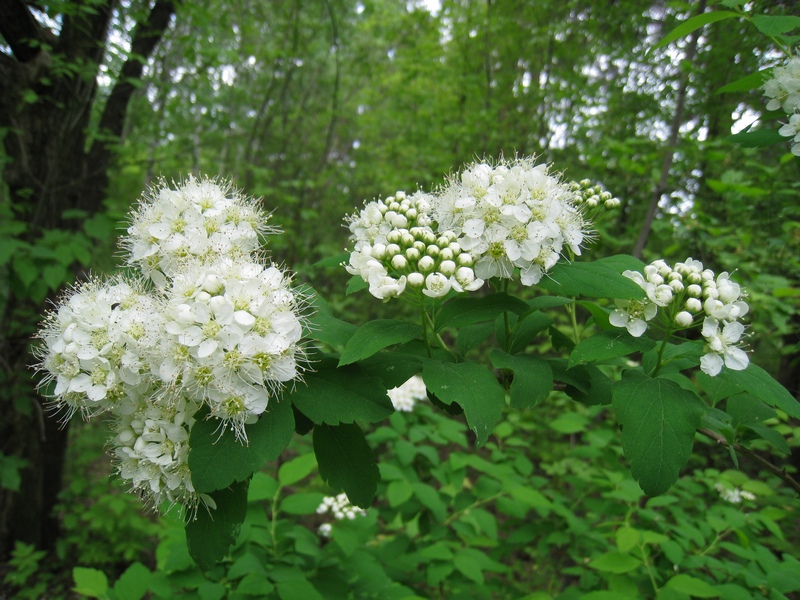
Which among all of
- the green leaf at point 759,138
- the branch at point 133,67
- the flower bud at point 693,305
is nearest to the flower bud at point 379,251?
the flower bud at point 693,305

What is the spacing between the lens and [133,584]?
2.08 metres

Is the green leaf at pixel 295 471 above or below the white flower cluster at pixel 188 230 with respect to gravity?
below

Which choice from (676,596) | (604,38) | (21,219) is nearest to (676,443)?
(676,596)

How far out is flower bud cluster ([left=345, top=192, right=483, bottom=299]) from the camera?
4.35ft

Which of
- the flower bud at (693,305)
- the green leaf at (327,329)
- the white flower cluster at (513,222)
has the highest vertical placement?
the white flower cluster at (513,222)

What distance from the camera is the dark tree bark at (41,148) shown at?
380cm

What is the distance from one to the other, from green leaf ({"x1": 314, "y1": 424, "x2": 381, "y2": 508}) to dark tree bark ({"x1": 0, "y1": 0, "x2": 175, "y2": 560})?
3.33m

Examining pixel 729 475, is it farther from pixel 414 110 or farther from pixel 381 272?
pixel 414 110

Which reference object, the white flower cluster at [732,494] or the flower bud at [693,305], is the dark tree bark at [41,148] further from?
the white flower cluster at [732,494]

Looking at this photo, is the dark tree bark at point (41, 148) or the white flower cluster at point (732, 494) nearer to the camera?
the white flower cluster at point (732, 494)

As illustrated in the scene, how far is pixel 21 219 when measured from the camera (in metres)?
4.21

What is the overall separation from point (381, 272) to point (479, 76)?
680 cm

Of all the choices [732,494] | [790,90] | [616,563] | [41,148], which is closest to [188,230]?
[790,90]

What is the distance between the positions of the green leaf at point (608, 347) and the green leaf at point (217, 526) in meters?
0.94
